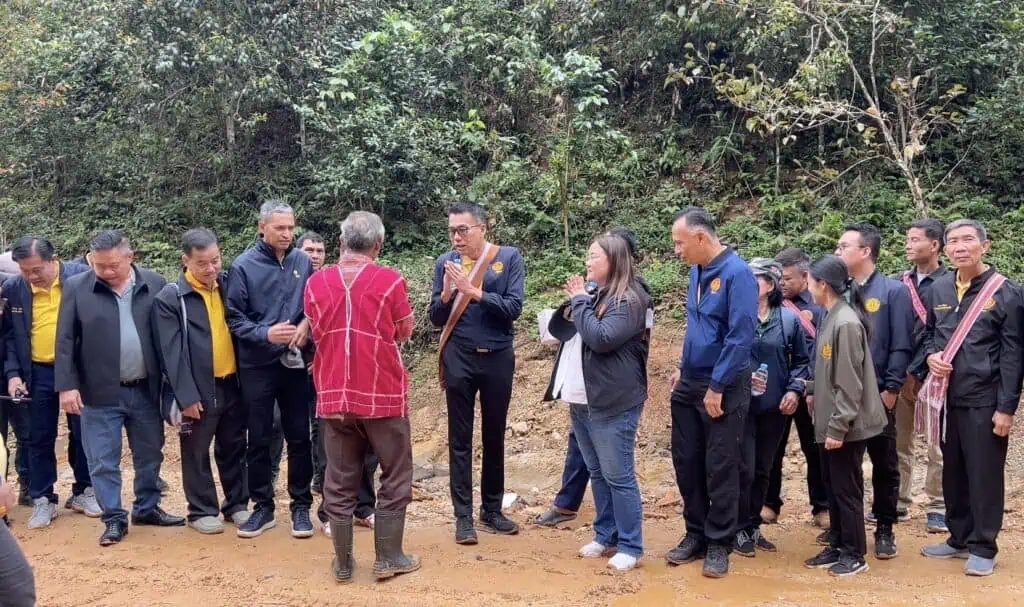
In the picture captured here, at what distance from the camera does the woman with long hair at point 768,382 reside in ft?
16.6

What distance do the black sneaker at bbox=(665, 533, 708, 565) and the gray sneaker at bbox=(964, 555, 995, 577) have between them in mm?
1464

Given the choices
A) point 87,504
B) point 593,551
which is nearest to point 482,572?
point 593,551

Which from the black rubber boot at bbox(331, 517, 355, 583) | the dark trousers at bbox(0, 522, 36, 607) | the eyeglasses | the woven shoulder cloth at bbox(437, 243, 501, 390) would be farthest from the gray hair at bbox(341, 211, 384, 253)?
the dark trousers at bbox(0, 522, 36, 607)

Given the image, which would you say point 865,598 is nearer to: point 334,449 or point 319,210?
Result: point 334,449

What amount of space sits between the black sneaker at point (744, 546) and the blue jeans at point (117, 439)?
13.1 ft

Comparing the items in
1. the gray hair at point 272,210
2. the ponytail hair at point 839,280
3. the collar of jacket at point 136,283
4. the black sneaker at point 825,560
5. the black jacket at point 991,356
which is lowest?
the black sneaker at point 825,560

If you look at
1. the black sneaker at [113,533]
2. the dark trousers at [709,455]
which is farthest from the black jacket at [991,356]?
the black sneaker at [113,533]

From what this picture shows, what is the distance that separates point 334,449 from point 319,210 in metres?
7.74

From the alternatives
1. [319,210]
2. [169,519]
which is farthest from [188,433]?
[319,210]

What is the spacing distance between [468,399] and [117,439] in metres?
2.50

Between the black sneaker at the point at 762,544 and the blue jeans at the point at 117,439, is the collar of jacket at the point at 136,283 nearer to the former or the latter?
the blue jeans at the point at 117,439

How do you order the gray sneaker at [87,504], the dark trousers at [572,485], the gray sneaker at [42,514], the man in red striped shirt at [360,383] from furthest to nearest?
the gray sneaker at [87,504] < the gray sneaker at [42,514] < the dark trousers at [572,485] < the man in red striped shirt at [360,383]

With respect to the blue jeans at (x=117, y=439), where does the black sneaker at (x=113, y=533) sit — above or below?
below

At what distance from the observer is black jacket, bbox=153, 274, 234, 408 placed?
5441 mm
